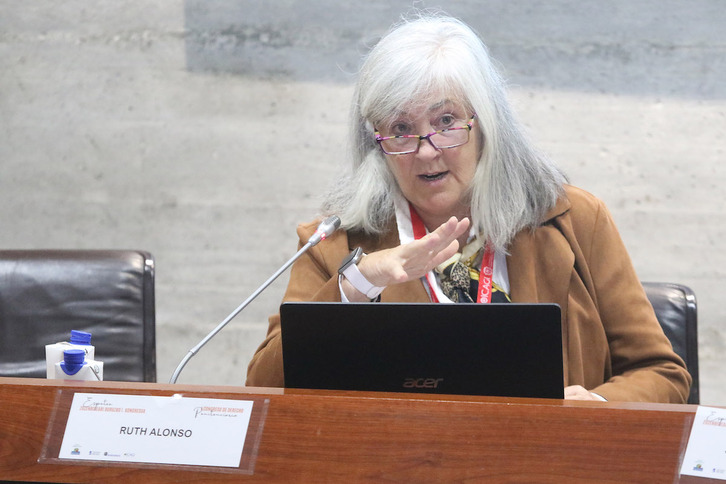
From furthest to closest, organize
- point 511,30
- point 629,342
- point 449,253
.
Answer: point 511,30
point 629,342
point 449,253

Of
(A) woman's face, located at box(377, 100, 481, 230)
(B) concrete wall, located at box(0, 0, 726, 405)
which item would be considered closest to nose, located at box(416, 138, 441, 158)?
(A) woman's face, located at box(377, 100, 481, 230)

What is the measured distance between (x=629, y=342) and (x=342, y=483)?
913 mm

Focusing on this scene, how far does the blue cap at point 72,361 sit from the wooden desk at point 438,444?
0.73 ft

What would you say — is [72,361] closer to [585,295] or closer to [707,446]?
[707,446]

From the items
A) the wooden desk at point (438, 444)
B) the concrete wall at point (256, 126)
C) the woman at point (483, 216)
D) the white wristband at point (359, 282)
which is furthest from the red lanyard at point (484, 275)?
the concrete wall at point (256, 126)

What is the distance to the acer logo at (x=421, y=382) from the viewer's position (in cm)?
118

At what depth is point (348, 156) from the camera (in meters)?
2.02

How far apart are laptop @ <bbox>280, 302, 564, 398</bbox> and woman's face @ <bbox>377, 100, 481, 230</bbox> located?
2.19 ft

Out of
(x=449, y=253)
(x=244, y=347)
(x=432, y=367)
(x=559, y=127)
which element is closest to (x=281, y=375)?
(x=449, y=253)

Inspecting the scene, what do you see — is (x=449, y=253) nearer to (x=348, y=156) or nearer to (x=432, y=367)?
(x=432, y=367)

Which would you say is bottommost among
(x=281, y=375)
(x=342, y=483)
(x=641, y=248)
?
(x=641, y=248)

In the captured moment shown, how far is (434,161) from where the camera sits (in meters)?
1.80

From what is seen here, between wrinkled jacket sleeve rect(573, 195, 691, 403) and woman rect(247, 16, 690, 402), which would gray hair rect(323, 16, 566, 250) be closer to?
woman rect(247, 16, 690, 402)

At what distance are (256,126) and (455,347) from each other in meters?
2.01
